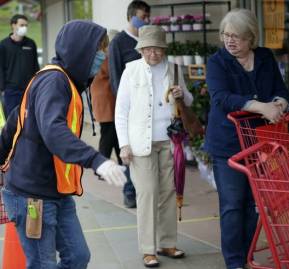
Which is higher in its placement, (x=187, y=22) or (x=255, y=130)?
(x=187, y=22)

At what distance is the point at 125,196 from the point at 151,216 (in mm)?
1776

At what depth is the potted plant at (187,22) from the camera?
9.06 m

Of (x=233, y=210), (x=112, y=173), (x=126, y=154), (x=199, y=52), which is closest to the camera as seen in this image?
(x=112, y=173)

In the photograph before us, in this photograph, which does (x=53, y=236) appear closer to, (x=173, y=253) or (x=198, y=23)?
(x=173, y=253)

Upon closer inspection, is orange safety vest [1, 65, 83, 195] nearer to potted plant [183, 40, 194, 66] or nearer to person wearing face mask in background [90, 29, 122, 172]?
person wearing face mask in background [90, 29, 122, 172]

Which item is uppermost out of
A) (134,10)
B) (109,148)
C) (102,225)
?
(134,10)

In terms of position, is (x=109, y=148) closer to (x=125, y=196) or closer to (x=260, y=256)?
(x=125, y=196)

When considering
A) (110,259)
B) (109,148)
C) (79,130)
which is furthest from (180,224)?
(79,130)

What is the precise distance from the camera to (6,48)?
33.6 ft

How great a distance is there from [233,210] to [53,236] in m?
1.52

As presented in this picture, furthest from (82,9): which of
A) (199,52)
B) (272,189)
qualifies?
(272,189)

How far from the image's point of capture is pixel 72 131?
3.39 metres

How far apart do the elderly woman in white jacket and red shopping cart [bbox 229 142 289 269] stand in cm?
144

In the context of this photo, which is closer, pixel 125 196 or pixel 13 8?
pixel 125 196
